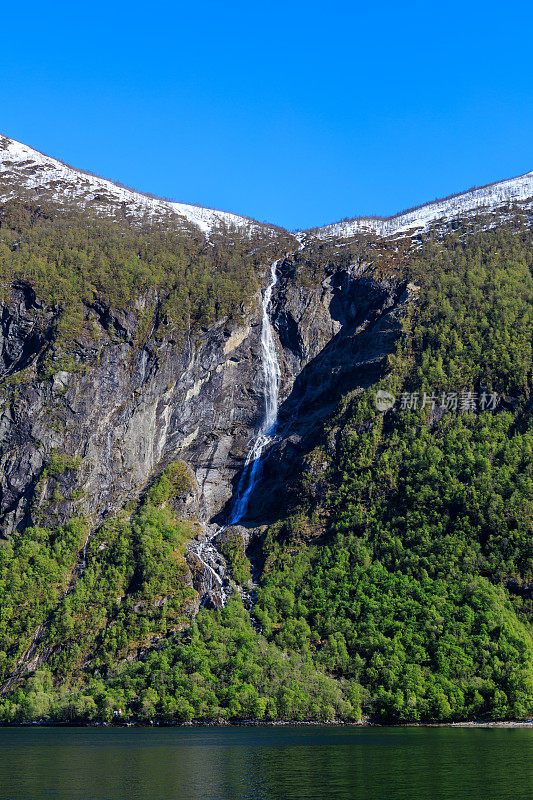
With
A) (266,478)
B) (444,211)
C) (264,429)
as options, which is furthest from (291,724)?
(444,211)

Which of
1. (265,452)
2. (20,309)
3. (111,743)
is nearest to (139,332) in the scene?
(20,309)

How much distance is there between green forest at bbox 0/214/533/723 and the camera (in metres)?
81.0

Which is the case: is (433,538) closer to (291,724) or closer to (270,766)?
(291,724)

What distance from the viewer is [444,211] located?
178 meters

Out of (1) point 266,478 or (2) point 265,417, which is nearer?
(1) point 266,478

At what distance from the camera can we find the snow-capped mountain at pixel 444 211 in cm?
16825

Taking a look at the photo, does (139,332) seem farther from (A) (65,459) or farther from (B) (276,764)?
(B) (276,764)

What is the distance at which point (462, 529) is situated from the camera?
321 feet

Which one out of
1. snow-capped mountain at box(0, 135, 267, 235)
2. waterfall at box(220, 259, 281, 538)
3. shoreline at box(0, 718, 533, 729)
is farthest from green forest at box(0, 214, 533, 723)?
snow-capped mountain at box(0, 135, 267, 235)

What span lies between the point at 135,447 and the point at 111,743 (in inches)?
2542

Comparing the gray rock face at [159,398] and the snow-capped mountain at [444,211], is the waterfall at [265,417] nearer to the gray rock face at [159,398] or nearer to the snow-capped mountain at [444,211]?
the gray rock face at [159,398]

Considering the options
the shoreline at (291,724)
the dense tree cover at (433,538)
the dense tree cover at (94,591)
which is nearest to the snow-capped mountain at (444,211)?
the dense tree cover at (433,538)

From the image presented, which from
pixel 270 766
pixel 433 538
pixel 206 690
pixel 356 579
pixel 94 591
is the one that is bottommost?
pixel 206 690

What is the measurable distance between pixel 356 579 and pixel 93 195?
441ft
